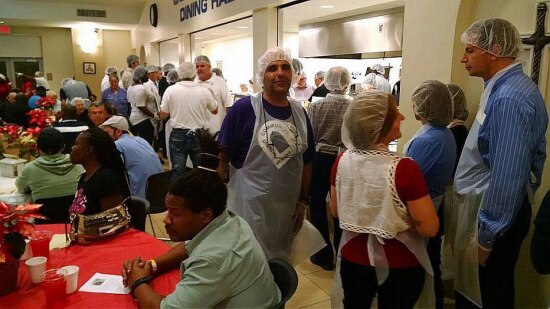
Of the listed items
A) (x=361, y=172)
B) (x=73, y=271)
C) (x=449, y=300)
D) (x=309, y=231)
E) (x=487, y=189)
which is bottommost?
(x=449, y=300)

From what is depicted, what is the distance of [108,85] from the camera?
22.1 ft

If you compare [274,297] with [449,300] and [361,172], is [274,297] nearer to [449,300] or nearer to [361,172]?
[361,172]

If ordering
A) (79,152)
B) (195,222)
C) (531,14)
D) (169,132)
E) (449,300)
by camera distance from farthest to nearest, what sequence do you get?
(169,132), (449,300), (531,14), (79,152), (195,222)

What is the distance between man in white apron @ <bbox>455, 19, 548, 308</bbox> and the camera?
1668 mm

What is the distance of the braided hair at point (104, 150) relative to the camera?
2.01m

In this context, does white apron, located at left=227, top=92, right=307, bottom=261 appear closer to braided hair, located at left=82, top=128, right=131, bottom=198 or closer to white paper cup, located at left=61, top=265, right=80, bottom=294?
braided hair, located at left=82, top=128, right=131, bottom=198

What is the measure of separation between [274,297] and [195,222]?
379 mm

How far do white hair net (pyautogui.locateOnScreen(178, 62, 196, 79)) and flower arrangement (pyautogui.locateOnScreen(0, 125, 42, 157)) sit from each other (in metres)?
1.65

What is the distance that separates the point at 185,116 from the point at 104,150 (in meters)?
2.26

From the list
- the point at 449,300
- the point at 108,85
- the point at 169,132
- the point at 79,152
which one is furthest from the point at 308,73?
the point at 79,152

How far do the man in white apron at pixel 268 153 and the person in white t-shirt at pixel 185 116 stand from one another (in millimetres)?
2137

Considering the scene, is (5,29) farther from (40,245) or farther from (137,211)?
(40,245)

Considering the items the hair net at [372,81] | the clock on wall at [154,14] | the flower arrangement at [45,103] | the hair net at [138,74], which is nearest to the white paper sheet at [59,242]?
the flower arrangement at [45,103]

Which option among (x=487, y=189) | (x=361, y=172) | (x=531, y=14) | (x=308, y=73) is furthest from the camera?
(x=308, y=73)
